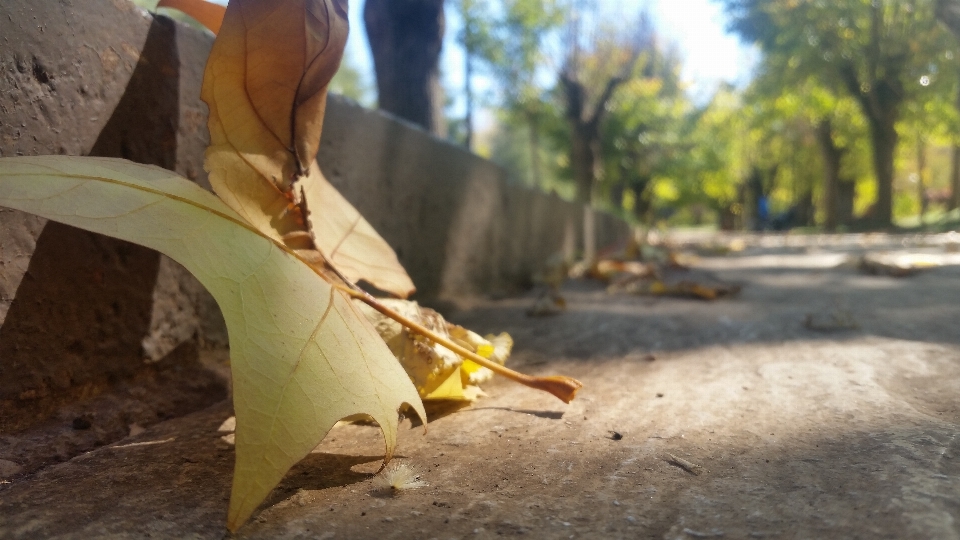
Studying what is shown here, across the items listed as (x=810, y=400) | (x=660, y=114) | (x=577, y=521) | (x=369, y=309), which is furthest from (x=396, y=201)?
(x=660, y=114)

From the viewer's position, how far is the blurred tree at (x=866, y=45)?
46.2 feet

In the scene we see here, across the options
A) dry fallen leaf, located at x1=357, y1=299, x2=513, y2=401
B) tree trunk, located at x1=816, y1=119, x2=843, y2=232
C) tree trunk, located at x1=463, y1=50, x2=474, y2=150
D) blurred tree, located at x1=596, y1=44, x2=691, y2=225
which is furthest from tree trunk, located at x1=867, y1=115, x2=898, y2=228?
dry fallen leaf, located at x1=357, y1=299, x2=513, y2=401

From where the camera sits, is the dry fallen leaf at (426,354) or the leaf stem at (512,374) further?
the dry fallen leaf at (426,354)

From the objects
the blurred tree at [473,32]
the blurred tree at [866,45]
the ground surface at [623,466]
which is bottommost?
the ground surface at [623,466]

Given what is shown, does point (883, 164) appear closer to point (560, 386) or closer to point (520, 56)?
point (520, 56)

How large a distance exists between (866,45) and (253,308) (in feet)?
58.5

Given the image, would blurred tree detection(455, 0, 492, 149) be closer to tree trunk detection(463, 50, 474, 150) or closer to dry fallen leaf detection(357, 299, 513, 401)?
tree trunk detection(463, 50, 474, 150)

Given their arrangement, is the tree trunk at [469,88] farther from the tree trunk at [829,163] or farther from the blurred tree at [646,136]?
the tree trunk at [829,163]

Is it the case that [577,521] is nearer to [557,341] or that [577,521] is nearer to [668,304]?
[557,341]

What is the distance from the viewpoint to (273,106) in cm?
103

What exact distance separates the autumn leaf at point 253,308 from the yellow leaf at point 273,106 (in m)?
0.12

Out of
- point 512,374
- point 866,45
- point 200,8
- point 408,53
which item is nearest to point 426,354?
point 512,374

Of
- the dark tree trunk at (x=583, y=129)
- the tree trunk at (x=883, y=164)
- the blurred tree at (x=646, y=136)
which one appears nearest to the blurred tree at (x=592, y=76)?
the dark tree trunk at (x=583, y=129)

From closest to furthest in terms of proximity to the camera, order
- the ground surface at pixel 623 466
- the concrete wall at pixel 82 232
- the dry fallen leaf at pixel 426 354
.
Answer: the ground surface at pixel 623 466 → the concrete wall at pixel 82 232 → the dry fallen leaf at pixel 426 354
